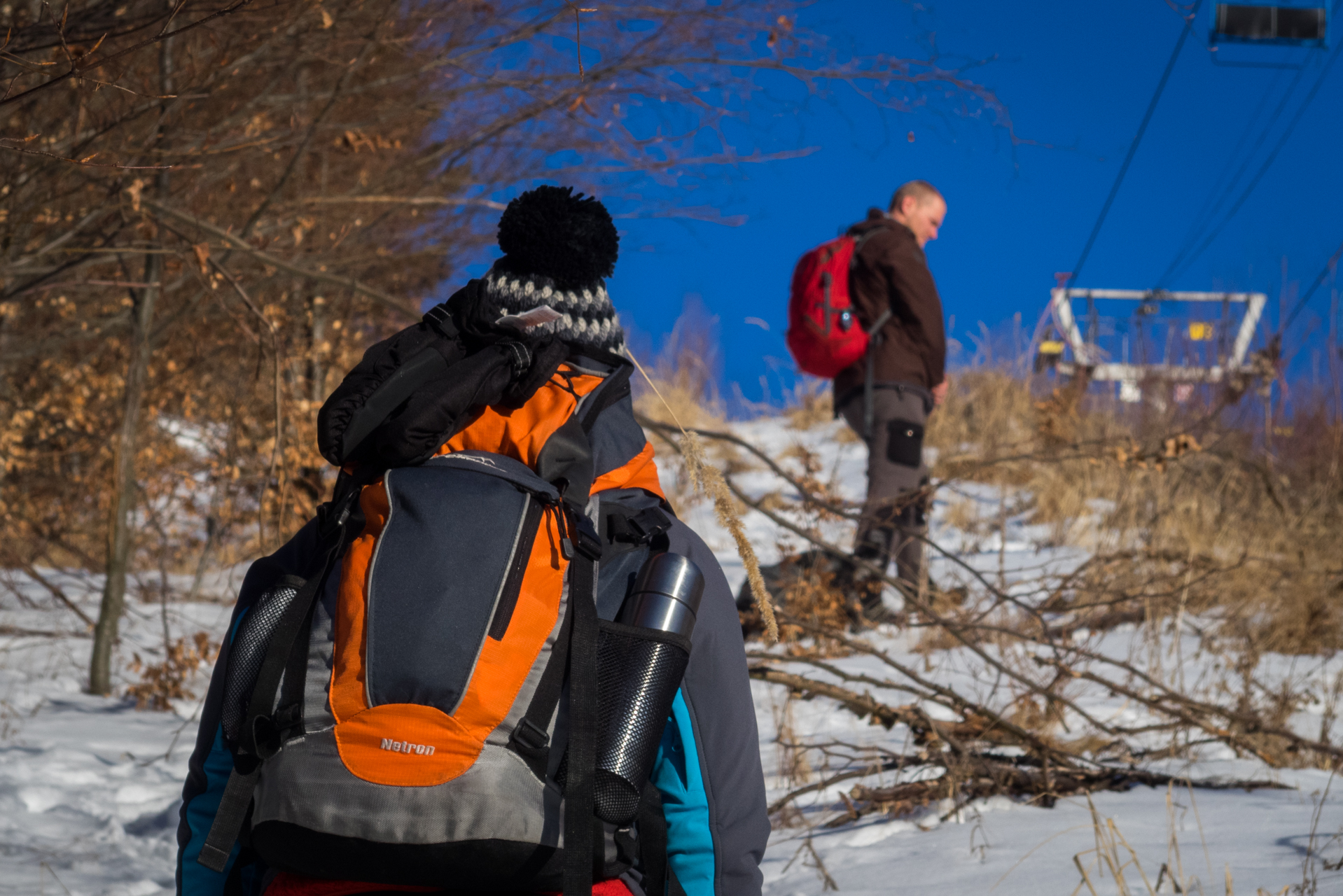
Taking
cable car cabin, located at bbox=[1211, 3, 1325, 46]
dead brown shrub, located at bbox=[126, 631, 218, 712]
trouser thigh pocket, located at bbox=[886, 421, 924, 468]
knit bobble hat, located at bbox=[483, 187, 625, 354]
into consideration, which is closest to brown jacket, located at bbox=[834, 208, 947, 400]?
trouser thigh pocket, located at bbox=[886, 421, 924, 468]

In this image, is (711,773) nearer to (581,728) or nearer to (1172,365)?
(581,728)

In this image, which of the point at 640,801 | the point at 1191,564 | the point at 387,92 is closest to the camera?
the point at 640,801

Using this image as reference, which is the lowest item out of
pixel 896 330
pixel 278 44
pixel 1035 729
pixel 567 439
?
pixel 1035 729

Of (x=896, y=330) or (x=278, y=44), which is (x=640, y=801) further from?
(x=896, y=330)

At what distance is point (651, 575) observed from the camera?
134cm

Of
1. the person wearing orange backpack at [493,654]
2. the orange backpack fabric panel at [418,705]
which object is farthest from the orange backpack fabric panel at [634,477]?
the orange backpack fabric panel at [418,705]

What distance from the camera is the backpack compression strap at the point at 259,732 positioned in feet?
4.21

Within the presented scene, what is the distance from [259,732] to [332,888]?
0.21m

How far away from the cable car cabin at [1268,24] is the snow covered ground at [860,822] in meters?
8.50

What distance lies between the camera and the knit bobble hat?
153 centimetres

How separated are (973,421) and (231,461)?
26.0 feet

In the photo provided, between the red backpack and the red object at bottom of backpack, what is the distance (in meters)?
4.32

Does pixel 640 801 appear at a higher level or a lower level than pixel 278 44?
lower

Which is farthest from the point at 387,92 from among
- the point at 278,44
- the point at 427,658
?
the point at 427,658
